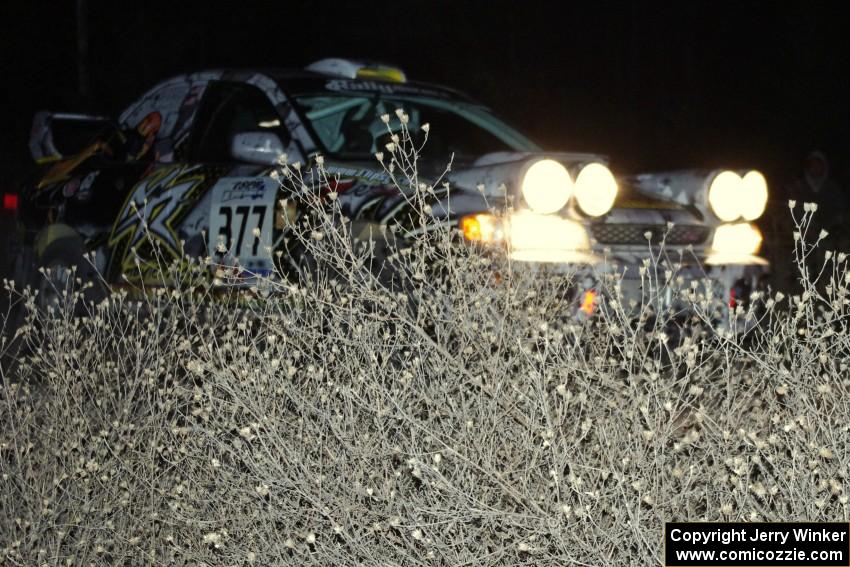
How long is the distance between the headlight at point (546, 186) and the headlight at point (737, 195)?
3.24 ft

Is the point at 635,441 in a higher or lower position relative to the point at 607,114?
lower

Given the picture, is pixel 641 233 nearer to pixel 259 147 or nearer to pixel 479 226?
pixel 479 226

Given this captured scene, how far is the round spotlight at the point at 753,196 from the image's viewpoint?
18.5 ft

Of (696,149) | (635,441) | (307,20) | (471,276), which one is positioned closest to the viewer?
(635,441)

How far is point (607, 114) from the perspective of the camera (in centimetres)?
1888

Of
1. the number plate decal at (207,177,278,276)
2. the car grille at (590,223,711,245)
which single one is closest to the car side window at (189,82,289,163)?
the number plate decal at (207,177,278,276)

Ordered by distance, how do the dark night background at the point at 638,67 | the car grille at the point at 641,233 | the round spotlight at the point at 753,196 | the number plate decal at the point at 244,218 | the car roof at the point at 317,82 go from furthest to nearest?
1. the dark night background at the point at 638,67
2. the car roof at the point at 317,82
3. the round spotlight at the point at 753,196
4. the number plate decal at the point at 244,218
5. the car grille at the point at 641,233

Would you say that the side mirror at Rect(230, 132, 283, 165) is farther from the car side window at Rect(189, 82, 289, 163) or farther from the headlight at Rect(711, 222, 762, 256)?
the headlight at Rect(711, 222, 762, 256)

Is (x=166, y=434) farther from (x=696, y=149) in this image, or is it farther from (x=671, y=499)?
(x=696, y=149)

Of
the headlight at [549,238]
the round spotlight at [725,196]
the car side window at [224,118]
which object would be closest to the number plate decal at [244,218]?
the car side window at [224,118]

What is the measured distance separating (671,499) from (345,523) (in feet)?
2.49

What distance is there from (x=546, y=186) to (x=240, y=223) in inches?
56.2

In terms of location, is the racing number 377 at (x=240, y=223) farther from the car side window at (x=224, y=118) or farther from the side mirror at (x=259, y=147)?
the car side window at (x=224, y=118)

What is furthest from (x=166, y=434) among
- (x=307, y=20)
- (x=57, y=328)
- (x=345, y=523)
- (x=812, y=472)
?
(x=307, y=20)
